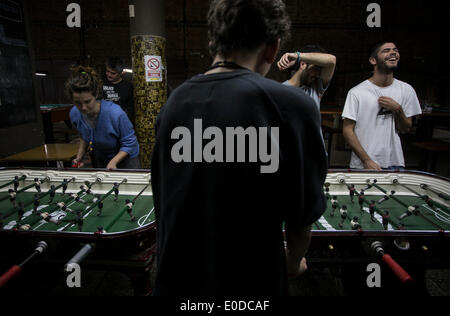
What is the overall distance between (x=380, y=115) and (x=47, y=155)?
12.9ft

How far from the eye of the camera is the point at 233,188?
0.79 m

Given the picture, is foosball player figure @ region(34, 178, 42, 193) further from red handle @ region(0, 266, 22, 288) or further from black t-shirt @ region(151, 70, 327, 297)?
black t-shirt @ region(151, 70, 327, 297)

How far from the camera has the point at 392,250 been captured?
149 cm

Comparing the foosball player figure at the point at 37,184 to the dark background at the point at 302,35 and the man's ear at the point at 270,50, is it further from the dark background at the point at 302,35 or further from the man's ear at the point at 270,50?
the dark background at the point at 302,35

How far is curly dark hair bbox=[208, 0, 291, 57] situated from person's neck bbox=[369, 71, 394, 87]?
2.25 metres

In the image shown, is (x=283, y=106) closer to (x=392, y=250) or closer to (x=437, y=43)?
(x=392, y=250)

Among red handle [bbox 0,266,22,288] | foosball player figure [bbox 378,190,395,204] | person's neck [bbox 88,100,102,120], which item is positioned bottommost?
foosball player figure [bbox 378,190,395,204]

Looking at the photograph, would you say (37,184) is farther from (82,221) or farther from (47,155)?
(47,155)

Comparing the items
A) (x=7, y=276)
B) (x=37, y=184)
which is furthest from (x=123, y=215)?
(x=37, y=184)

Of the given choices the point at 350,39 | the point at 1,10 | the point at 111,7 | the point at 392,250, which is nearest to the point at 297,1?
the point at 350,39

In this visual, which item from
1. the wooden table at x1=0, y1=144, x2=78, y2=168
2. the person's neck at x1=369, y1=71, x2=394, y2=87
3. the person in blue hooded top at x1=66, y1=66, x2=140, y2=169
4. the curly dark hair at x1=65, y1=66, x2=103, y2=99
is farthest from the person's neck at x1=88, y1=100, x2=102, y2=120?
the person's neck at x1=369, y1=71, x2=394, y2=87

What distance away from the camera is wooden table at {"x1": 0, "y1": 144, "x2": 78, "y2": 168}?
3.35 meters

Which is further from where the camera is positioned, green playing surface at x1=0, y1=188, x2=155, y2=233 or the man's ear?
green playing surface at x1=0, y1=188, x2=155, y2=233
